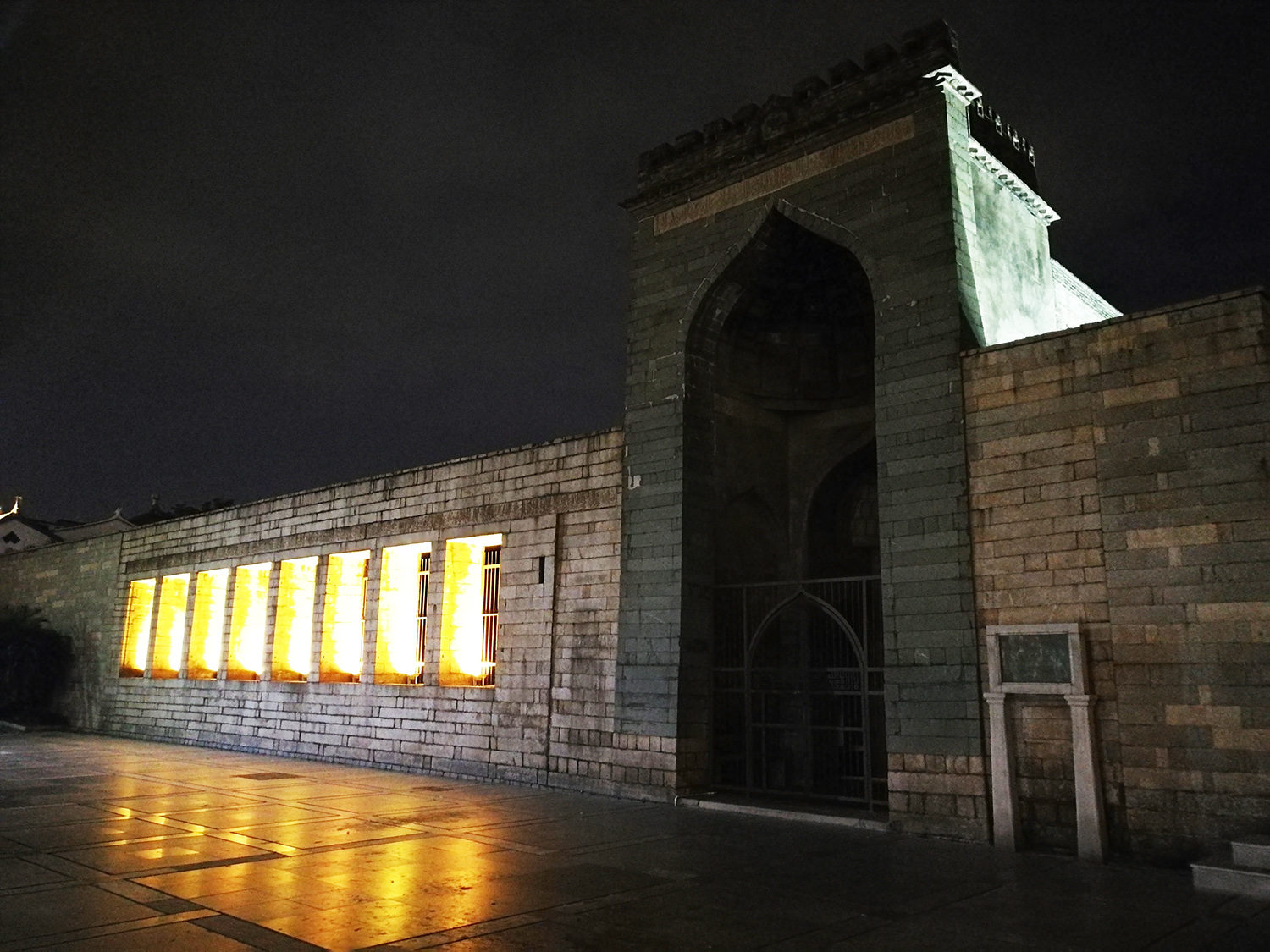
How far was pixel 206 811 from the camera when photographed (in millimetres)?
10172

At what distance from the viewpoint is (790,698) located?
41.1 feet

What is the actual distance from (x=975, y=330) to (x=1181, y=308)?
6.70 feet

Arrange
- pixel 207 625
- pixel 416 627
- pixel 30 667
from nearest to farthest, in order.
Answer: pixel 416 627
pixel 207 625
pixel 30 667

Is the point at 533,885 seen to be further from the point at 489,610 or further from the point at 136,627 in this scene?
the point at 136,627

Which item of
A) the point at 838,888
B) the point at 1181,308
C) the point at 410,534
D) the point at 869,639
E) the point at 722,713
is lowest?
the point at 838,888

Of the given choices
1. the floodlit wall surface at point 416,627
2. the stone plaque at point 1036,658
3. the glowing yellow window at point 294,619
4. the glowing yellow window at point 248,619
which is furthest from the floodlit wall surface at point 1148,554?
the glowing yellow window at point 248,619

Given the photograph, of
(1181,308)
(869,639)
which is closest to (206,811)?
(869,639)

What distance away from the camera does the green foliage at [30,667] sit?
22219 millimetres

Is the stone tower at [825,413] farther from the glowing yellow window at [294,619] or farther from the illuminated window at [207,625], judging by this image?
the illuminated window at [207,625]

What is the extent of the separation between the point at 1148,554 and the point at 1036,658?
4.29 ft

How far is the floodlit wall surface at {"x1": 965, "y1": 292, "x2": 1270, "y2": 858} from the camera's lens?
25.2 ft

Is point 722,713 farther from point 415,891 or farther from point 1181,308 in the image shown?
point 1181,308

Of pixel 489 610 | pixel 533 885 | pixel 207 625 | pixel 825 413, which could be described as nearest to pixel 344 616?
pixel 489 610

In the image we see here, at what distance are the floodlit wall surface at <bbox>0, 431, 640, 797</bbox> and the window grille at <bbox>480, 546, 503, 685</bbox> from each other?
0.51 meters
